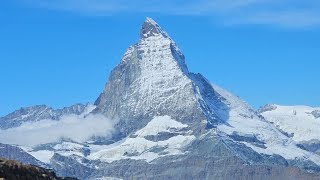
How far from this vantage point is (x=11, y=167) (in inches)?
3620

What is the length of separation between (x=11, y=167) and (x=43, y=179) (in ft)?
10.8

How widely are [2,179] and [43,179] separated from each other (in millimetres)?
9426

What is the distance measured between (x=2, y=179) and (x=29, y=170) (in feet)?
28.9

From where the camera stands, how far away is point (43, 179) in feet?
307

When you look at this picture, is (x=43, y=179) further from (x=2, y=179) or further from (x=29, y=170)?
(x=2, y=179)

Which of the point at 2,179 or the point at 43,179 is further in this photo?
the point at 43,179

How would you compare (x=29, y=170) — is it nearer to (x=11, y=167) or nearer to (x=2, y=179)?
(x=11, y=167)

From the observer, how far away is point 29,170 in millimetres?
93312

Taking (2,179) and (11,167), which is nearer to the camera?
(2,179)

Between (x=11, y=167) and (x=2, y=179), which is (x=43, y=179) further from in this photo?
(x=2, y=179)

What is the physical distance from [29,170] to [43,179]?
148 centimetres

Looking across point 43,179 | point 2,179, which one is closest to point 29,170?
point 43,179
